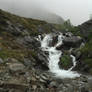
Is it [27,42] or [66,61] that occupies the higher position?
[27,42]

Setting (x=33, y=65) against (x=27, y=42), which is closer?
(x=33, y=65)

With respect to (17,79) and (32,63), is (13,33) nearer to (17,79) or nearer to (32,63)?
(32,63)

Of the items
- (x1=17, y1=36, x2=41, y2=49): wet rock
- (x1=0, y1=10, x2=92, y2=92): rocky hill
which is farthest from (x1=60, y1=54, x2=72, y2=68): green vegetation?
(x1=17, y1=36, x2=41, y2=49): wet rock

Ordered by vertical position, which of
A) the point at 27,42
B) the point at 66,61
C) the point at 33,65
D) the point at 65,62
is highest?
the point at 27,42

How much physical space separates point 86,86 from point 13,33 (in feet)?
173

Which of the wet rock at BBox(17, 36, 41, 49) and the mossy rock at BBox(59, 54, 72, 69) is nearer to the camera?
the mossy rock at BBox(59, 54, 72, 69)

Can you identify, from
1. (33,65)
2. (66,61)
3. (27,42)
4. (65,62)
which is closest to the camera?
(33,65)

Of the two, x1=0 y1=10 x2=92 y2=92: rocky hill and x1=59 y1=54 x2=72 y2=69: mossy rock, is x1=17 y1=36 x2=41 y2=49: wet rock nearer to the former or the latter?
x1=0 y1=10 x2=92 y2=92: rocky hill

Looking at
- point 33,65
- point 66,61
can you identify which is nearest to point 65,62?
point 66,61

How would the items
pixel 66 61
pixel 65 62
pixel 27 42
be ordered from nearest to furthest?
pixel 65 62 < pixel 66 61 < pixel 27 42

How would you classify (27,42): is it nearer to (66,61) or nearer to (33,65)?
(66,61)

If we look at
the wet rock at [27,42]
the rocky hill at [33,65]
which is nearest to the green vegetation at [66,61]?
the rocky hill at [33,65]

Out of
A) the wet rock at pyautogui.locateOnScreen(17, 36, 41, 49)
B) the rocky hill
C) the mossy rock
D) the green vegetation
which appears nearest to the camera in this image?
the rocky hill

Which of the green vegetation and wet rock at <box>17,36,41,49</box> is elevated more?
wet rock at <box>17,36,41,49</box>
